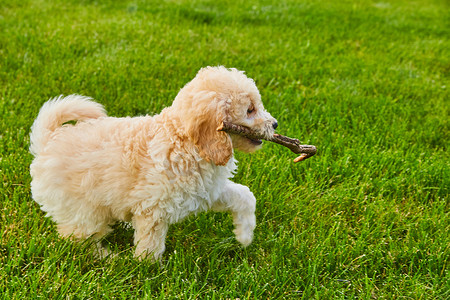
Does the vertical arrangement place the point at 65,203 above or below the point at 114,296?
above

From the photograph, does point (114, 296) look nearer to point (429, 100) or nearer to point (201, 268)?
point (201, 268)

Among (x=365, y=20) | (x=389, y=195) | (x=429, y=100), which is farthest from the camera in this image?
(x=365, y=20)

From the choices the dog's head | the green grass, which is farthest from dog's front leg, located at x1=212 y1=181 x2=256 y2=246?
the dog's head

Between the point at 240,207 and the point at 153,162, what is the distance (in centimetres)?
68

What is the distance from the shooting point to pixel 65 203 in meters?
2.65

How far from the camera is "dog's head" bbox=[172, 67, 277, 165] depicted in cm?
239

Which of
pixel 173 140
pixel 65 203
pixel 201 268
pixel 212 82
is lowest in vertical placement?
pixel 201 268

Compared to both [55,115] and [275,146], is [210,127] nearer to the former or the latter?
[55,115]

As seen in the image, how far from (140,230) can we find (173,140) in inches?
22.5

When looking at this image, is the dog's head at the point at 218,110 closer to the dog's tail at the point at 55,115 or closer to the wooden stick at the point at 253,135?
the wooden stick at the point at 253,135

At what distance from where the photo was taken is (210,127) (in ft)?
7.91

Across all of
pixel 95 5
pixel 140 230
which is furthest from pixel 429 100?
pixel 95 5

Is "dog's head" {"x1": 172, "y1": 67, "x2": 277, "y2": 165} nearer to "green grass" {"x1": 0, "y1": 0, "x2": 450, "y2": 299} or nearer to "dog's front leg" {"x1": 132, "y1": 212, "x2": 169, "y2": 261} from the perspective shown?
"dog's front leg" {"x1": 132, "y1": 212, "x2": 169, "y2": 261}

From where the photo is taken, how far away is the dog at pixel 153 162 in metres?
2.43
